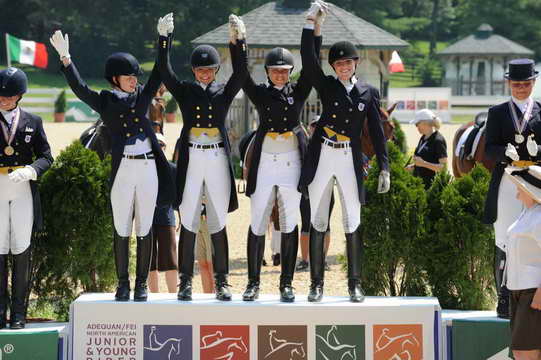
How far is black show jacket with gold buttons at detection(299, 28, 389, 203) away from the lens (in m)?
7.98

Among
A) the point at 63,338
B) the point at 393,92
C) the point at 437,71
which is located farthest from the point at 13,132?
the point at 437,71

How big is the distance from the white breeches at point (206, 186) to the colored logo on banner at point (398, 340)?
1.39 meters

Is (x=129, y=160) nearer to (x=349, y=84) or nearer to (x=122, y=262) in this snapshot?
(x=122, y=262)

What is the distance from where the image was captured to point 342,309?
781cm

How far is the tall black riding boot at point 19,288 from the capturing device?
7.92m

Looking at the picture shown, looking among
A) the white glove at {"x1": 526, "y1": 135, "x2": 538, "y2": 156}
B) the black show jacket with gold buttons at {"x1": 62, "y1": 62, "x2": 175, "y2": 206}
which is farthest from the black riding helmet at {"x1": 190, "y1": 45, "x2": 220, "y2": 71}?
the white glove at {"x1": 526, "y1": 135, "x2": 538, "y2": 156}

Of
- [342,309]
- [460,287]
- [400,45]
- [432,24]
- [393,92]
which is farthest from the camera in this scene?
[432,24]

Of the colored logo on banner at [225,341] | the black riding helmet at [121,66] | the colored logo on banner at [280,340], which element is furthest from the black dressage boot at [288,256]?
the black riding helmet at [121,66]

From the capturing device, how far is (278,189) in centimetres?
808

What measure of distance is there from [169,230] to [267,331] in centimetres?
187

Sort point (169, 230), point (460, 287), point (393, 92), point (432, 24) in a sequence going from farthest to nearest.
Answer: point (432, 24) → point (393, 92) → point (169, 230) → point (460, 287)

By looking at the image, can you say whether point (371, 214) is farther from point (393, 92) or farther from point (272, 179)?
point (393, 92)

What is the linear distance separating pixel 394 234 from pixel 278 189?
124cm

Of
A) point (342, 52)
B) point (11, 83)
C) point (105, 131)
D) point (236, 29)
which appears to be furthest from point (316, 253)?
point (105, 131)
